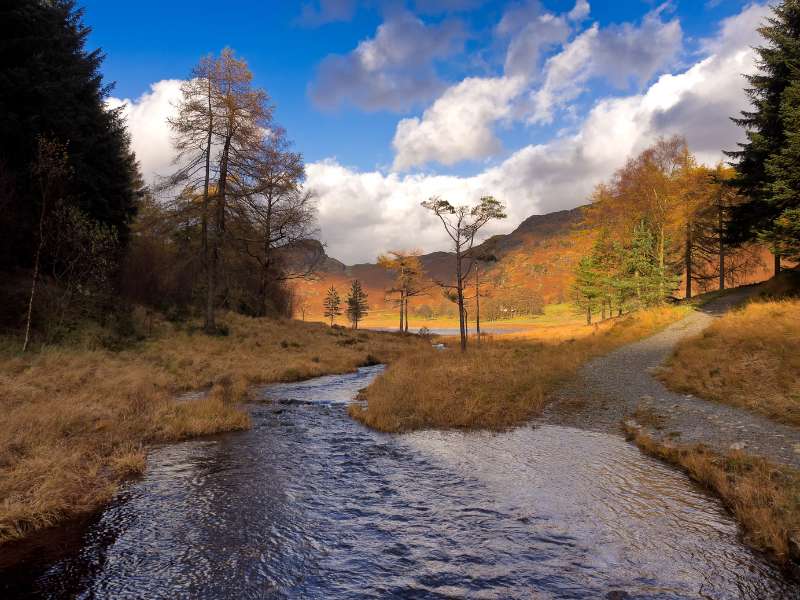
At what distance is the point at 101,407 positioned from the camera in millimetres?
11906

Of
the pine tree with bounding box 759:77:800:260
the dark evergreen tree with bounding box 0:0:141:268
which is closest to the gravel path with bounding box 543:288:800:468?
the pine tree with bounding box 759:77:800:260

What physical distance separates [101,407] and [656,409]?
53.4 feet

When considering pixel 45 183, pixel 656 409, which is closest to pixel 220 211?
pixel 45 183

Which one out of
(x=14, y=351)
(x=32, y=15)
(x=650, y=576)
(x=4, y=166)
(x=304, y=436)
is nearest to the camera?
(x=650, y=576)

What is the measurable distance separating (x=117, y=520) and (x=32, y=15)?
77.0ft

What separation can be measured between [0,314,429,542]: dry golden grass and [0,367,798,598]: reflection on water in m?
0.81

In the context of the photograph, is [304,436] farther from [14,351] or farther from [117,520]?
[14,351]

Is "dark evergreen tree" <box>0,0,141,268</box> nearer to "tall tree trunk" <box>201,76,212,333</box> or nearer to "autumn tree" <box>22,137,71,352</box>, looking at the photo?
"autumn tree" <box>22,137,71,352</box>

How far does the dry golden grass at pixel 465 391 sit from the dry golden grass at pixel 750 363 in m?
4.80

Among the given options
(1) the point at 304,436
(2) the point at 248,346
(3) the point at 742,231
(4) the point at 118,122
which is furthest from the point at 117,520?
(3) the point at 742,231

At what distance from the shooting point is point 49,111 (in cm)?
1934

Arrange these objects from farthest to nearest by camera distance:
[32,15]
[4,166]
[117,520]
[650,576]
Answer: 1. [32,15]
2. [4,166]
3. [117,520]
4. [650,576]

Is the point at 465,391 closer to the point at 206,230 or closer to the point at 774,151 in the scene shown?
the point at 206,230

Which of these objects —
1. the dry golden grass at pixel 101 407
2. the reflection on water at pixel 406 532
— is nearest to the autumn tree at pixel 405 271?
the dry golden grass at pixel 101 407
